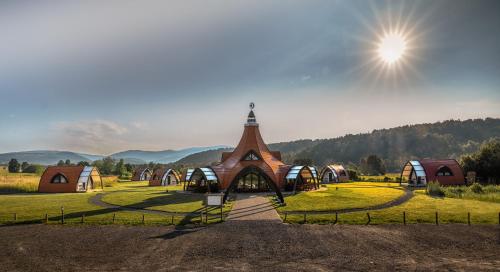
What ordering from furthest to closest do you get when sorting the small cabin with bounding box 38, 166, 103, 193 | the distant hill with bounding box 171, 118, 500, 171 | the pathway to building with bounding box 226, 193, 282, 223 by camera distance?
the distant hill with bounding box 171, 118, 500, 171 → the small cabin with bounding box 38, 166, 103, 193 → the pathway to building with bounding box 226, 193, 282, 223

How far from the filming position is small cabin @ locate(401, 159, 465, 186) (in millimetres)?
41875

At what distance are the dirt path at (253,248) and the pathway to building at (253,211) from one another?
1769 mm

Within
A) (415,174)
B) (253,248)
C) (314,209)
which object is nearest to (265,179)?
(314,209)

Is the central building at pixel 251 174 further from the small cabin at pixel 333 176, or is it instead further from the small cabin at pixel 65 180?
the small cabin at pixel 333 176

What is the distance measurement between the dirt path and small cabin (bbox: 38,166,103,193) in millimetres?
24988

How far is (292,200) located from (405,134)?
166780 millimetres

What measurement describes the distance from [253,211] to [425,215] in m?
11.8

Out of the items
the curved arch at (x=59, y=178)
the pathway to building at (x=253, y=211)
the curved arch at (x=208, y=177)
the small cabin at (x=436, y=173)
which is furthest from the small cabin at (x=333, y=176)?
the curved arch at (x=59, y=178)

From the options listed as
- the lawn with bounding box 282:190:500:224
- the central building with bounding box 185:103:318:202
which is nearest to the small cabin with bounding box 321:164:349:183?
the central building with bounding box 185:103:318:202

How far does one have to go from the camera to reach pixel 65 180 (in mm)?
42625

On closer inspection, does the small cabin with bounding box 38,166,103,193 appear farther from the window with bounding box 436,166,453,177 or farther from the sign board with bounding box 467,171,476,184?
the sign board with bounding box 467,171,476,184

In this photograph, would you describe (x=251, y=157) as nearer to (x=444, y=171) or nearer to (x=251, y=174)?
(x=251, y=174)

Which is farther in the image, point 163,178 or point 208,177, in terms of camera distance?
point 163,178

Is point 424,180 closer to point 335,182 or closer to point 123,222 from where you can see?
point 335,182
